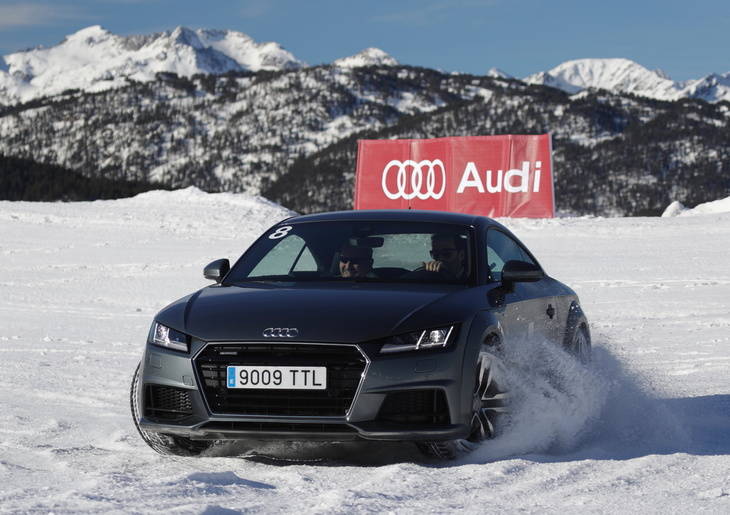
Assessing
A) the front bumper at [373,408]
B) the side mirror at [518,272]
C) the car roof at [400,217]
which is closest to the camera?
the front bumper at [373,408]

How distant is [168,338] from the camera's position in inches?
207

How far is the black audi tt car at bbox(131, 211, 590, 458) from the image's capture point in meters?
4.93

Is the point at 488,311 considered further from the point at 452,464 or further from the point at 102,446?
the point at 102,446

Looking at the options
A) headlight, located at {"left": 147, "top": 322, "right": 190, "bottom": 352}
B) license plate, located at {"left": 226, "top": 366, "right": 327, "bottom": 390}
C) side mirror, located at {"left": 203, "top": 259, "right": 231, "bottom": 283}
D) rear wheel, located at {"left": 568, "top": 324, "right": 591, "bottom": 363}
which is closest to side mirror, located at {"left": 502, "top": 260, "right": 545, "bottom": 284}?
rear wheel, located at {"left": 568, "top": 324, "right": 591, "bottom": 363}

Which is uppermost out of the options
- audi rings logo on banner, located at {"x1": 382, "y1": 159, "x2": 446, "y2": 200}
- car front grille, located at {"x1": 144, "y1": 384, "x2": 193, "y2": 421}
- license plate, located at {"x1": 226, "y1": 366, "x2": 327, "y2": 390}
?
audi rings logo on banner, located at {"x1": 382, "y1": 159, "x2": 446, "y2": 200}

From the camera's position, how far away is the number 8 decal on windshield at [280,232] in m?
6.49

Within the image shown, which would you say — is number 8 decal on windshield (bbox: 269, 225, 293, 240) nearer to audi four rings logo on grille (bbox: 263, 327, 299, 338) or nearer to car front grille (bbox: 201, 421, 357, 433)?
audi four rings logo on grille (bbox: 263, 327, 299, 338)

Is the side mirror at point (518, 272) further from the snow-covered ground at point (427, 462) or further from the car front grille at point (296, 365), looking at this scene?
the car front grille at point (296, 365)

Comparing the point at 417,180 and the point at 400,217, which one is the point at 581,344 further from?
the point at 417,180

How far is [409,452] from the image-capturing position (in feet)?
18.6

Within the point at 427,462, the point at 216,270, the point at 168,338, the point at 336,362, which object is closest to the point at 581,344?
the point at 427,462

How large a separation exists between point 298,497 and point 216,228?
82.7 feet

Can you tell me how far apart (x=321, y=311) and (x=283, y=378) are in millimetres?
393

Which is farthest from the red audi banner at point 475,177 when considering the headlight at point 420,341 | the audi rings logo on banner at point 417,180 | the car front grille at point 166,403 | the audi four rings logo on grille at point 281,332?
the audi four rings logo on grille at point 281,332
